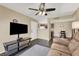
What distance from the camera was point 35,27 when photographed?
190 cm

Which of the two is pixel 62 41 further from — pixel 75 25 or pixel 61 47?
pixel 75 25

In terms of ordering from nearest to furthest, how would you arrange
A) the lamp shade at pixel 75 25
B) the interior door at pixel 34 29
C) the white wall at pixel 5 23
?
the white wall at pixel 5 23, the lamp shade at pixel 75 25, the interior door at pixel 34 29

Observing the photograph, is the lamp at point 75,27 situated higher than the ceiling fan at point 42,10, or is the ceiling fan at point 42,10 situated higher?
the ceiling fan at point 42,10

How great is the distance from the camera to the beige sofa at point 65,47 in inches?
69.2

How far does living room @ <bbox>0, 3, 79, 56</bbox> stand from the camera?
170cm

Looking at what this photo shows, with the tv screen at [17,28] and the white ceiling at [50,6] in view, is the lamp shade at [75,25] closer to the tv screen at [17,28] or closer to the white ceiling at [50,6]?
the white ceiling at [50,6]

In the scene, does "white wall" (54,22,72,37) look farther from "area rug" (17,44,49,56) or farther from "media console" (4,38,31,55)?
"media console" (4,38,31,55)

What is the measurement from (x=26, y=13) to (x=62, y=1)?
28.5 inches

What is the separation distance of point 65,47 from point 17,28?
3.33ft

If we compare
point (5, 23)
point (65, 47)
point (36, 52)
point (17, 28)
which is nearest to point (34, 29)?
point (17, 28)

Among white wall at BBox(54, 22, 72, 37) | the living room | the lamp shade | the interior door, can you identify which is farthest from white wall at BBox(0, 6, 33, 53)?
the lamp shade

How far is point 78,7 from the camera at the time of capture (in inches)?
68.2

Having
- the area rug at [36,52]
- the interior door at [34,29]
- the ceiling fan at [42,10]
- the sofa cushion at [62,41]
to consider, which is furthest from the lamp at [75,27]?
the interior door at [34,29]

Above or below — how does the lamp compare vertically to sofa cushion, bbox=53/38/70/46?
above
